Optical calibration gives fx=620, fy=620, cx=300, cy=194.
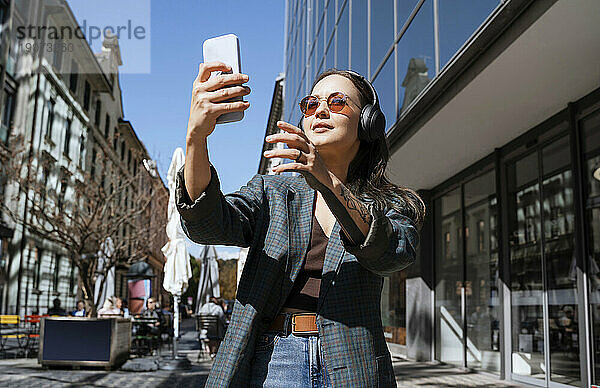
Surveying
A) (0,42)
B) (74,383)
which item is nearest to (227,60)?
(74,383)

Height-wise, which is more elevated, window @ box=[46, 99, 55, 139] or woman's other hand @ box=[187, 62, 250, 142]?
window @ box=[46, 99, 55, 139]

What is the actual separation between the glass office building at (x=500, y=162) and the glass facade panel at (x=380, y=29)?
33 mm

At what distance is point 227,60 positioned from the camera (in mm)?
1438

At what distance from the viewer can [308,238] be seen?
5.34 ft

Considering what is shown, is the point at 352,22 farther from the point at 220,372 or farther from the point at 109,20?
the point at 220,372

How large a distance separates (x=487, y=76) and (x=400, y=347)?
363 inches

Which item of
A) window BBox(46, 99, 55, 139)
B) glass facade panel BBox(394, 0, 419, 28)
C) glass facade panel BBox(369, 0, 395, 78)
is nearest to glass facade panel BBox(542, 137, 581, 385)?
glass facade panel BBox(394, 0, 419, 28)

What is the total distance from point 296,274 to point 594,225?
699 cm

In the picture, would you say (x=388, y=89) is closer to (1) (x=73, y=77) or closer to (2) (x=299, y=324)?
(2) (x=299, y=324)

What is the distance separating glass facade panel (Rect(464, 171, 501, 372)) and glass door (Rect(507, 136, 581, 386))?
0.61m

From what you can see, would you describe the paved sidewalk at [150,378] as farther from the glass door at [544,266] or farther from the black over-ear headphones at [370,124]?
the black over-ear headphones at [370,124]

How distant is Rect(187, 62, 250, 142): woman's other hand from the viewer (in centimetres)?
129

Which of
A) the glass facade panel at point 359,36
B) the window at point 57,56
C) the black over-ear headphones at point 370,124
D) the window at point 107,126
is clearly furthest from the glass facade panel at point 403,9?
the window at point 107,126

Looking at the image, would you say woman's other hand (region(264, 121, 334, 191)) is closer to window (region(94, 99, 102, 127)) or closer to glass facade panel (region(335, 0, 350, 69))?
glass facade panel (region(335, 0, 350, 69))
